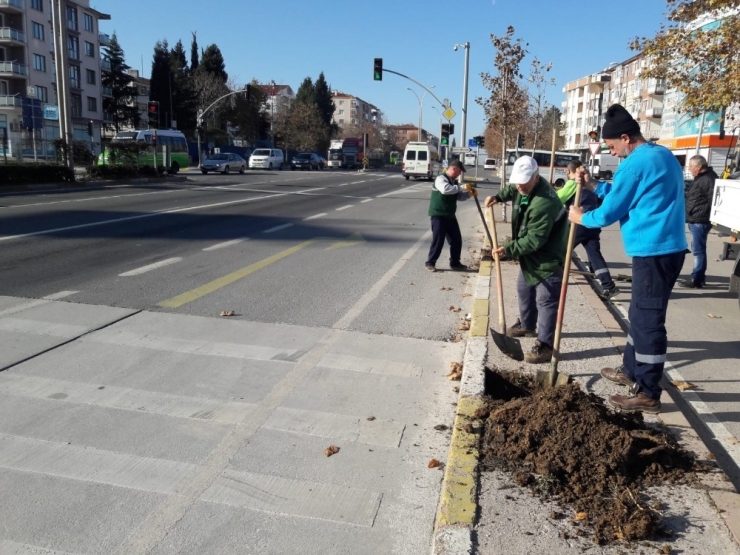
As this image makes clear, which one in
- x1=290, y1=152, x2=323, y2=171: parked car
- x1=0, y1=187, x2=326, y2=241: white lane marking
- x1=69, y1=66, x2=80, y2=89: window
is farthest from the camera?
x1=69, y1=66, x2=80, y2=89: window

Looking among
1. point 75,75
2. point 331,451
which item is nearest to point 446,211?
point 331,451

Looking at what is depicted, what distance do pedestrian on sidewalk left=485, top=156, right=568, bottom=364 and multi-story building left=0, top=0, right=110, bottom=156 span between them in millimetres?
50829

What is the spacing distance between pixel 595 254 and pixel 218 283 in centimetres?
490

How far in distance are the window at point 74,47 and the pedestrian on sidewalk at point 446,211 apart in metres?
68.4

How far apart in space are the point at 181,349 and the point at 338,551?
10.6 feet

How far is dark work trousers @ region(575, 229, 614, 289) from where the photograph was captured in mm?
8492

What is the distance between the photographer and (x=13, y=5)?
57625 mm

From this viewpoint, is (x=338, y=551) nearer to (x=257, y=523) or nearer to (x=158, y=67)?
(x=257, y=523)

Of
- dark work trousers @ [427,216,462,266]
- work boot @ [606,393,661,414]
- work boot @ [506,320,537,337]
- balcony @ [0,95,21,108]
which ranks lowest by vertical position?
work boot @ [606,393,661,414]

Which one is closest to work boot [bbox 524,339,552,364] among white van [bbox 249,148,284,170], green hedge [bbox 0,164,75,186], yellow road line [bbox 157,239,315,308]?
yellow road line [bbox 157,239,315,308]

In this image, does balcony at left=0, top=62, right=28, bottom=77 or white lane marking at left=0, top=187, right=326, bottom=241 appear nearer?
white lane marking at left=0, top=187, right=326, bottom=241

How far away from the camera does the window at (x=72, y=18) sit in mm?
66875

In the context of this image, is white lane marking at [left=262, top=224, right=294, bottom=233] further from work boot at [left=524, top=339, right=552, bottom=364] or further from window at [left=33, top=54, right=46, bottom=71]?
window at [left=33, top=54, right=46, bottom=71]

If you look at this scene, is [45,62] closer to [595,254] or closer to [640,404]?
[595,254]
